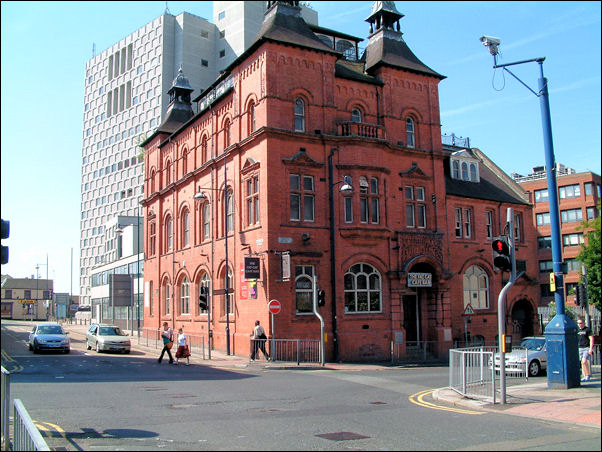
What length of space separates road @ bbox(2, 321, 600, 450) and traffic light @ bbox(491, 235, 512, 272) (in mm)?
3356

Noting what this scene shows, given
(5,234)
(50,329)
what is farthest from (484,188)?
(5,234)

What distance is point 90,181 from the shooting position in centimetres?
11188

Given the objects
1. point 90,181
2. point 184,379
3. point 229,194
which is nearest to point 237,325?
point 229,194

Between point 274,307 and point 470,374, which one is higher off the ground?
point 274,307

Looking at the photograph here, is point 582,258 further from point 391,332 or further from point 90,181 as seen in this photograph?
point 90,181

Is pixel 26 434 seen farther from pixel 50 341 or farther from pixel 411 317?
pixel 411 317

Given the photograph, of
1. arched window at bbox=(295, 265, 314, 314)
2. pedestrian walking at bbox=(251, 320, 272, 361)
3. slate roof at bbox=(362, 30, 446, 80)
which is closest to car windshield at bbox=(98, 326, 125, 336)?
pedestrian walking at bbox=(251, 320, 272, 361)

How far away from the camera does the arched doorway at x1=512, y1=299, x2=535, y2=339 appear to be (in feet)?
119

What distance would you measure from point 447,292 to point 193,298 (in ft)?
49.1

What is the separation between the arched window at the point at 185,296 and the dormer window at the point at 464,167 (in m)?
18.2

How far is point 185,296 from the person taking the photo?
3656 cm

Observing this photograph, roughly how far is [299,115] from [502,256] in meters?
16.6

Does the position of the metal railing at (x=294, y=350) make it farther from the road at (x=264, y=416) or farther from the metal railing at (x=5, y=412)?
the metal railing at (x=5, y=412)

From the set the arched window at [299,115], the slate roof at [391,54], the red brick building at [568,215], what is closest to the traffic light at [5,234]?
the arched window at [299,115]
